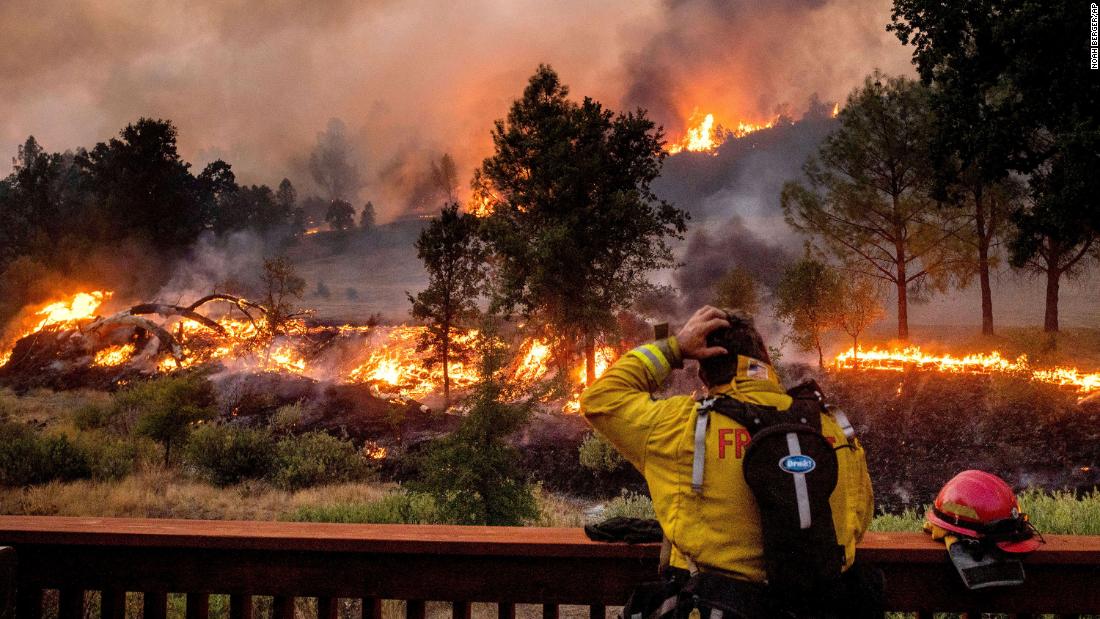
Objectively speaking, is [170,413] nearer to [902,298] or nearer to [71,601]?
[71,601]

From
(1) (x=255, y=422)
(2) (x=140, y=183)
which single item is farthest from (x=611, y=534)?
(2) (x=140, y=183)

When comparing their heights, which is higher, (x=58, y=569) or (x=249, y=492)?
(x=58, y=569)

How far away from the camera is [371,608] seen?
276cm

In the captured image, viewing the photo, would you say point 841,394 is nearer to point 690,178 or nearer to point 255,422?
point 255,422

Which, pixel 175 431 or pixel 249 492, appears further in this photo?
pixel 175 431

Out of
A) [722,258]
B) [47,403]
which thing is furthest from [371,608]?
[722,258]

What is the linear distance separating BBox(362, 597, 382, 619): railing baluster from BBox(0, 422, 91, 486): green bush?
1538cm

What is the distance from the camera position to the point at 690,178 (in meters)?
149

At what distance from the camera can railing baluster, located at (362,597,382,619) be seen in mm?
2742

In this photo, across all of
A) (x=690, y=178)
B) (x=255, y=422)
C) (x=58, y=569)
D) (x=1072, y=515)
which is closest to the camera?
(x=58, y=569)

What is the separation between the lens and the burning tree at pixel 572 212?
27.9 meters

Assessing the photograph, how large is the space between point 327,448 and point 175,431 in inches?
151

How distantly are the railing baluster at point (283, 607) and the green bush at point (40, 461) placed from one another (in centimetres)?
1510

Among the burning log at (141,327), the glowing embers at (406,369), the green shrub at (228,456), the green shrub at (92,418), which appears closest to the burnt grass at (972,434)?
the green shrub at (228,456)
